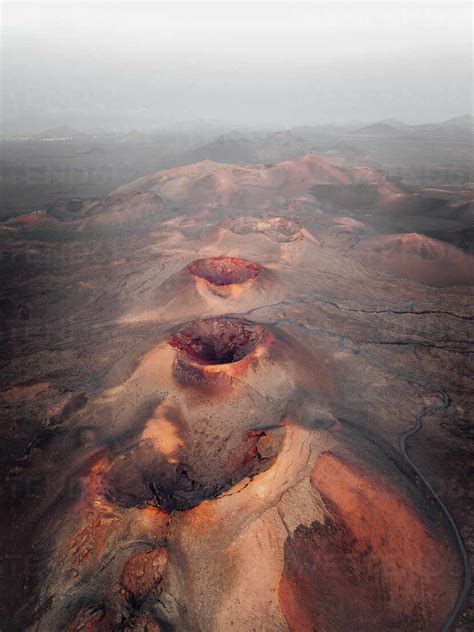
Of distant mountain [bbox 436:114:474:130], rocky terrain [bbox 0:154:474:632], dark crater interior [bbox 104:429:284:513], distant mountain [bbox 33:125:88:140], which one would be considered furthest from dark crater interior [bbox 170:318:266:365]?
distant mountain [bbox 436:114:474:130]

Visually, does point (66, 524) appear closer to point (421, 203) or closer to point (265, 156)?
point (421, 203)

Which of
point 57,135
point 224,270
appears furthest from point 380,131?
point 224,270

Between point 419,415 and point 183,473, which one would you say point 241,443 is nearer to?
point 183,473

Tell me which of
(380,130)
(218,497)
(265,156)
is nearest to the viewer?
(218,497)

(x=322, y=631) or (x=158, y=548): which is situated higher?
(x=158, y=548)

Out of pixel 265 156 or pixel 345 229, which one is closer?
pixel 345 229

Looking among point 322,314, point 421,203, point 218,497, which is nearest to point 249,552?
point 218,497
